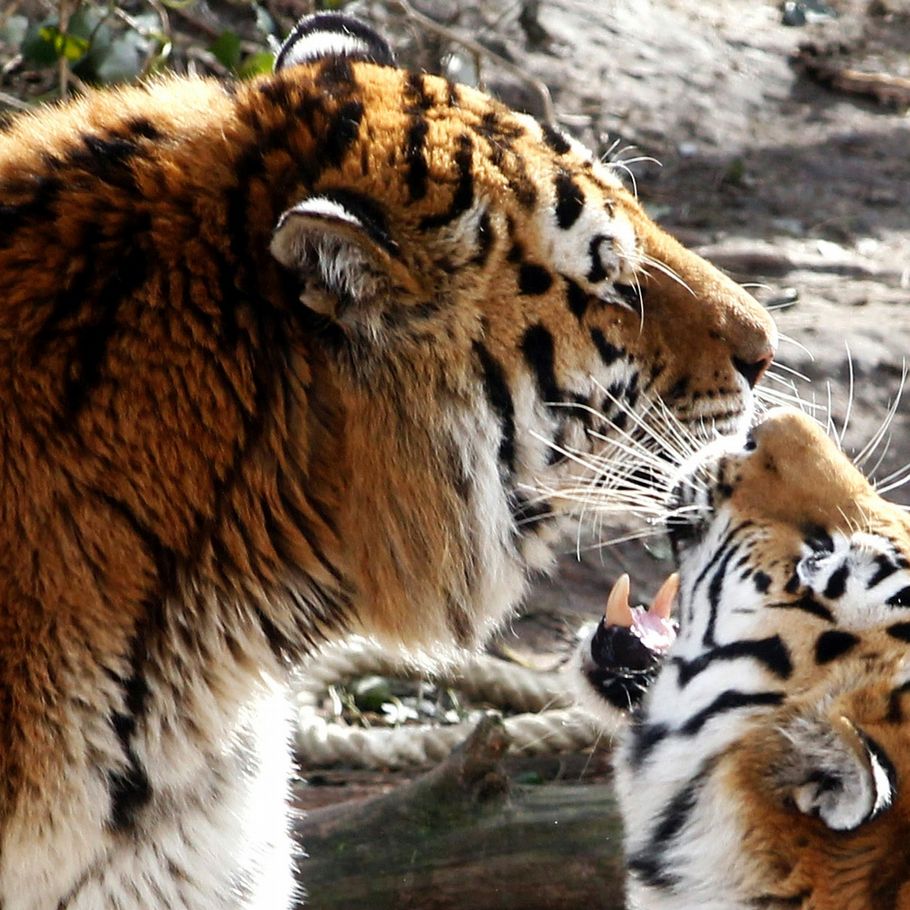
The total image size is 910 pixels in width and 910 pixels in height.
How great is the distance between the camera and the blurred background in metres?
2.74

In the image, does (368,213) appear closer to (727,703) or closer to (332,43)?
(332,43)

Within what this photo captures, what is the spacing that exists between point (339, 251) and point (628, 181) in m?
3.63

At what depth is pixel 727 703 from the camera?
212 centimetres

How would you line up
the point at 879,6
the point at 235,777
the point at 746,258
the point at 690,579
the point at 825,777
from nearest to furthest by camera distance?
the point at 825,777
the point at 235,777
the point at 690,579
the point at 746,258
the point at 879,6

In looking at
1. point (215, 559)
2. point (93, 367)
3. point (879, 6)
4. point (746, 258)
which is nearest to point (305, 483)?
point (215, 559)

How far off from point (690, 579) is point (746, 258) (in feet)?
10.2

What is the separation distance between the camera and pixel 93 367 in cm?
193

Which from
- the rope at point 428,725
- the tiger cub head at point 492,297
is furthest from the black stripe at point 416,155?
the rope at point 428,725

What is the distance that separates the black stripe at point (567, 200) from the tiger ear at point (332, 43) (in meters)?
0.38

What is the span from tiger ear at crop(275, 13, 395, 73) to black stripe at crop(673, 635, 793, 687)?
98 centimetres

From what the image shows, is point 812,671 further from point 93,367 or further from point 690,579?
point 93,367

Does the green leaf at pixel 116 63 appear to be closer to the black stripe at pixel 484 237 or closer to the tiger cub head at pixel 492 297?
the tiger cub head at pixel 492 297

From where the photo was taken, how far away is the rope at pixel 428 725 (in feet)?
10.4

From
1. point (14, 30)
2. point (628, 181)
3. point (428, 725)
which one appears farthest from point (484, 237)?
point (628, 181)
